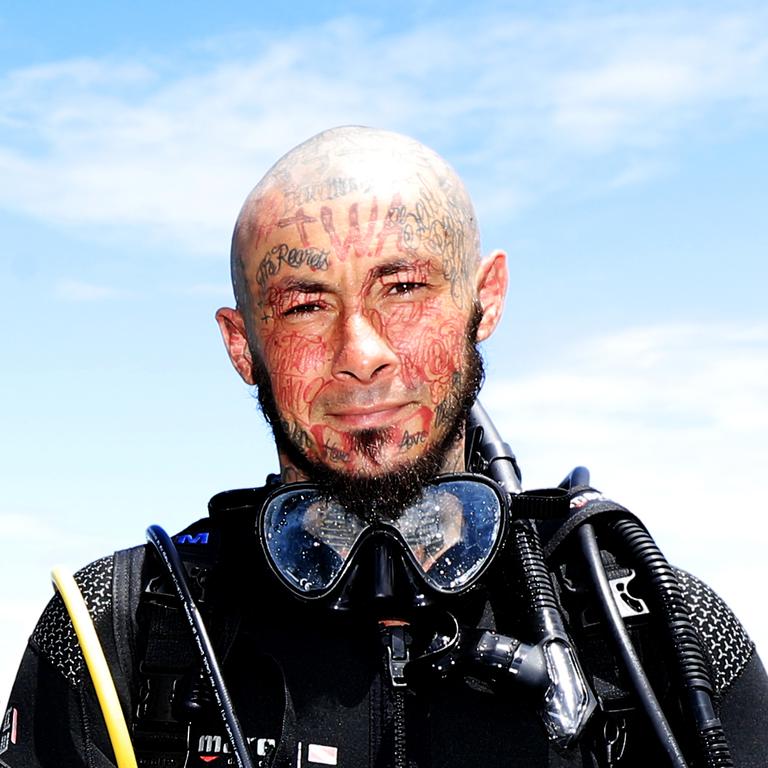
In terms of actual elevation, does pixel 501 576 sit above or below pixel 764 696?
above

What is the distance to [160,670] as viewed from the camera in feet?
11.7

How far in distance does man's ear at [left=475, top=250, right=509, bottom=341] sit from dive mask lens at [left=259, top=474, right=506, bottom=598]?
0.68m

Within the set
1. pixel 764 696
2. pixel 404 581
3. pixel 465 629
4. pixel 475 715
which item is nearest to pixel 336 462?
pixel 404 581

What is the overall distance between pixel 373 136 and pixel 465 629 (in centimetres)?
177

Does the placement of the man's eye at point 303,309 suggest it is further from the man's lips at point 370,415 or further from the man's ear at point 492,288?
the man's ear at point 492,288

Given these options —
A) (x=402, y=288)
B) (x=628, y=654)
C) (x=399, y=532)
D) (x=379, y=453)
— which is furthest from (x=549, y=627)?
(x=402, y=288)

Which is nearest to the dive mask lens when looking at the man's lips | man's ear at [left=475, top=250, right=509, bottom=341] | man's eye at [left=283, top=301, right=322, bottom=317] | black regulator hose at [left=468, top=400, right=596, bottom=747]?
black regulator hose at [left=468, top=400, right=596, bottom=747]

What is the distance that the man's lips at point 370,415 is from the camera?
3688mm

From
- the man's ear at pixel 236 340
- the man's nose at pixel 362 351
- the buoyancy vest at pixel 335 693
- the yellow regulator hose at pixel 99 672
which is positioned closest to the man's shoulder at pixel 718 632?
the buoyancy vest at pixel 335 693

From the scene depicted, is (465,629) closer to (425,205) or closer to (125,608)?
(125,608)

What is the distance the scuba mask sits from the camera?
3539 millimetres

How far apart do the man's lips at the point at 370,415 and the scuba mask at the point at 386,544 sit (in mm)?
246

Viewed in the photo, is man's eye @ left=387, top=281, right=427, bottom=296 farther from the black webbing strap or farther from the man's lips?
the black webbing strap

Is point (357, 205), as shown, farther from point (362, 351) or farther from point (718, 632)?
point (718, 632)
